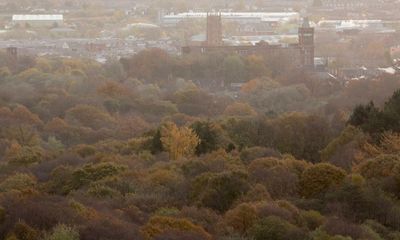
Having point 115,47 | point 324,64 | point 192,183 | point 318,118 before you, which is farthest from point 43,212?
point 115,47

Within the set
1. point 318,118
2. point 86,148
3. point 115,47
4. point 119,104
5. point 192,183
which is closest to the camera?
point 192,183

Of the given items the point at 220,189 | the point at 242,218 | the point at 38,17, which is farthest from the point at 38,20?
the point at 242,218

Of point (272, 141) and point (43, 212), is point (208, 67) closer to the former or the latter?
point (272, 141)

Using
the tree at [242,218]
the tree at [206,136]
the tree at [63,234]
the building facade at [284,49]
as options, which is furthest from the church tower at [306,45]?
the tree at [63,234]

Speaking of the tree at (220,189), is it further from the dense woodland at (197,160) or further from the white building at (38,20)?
the white building at (38,20)

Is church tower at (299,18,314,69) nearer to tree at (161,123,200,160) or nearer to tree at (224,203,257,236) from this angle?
tree at (161,123,200,160)
